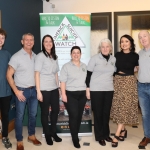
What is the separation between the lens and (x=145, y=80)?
266cm

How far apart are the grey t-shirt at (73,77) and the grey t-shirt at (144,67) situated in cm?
73

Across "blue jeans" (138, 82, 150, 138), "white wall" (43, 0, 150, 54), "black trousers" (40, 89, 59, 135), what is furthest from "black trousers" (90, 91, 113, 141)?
"white wall" (43, 0, 150, 54)

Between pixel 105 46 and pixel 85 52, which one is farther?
pixel 85 52

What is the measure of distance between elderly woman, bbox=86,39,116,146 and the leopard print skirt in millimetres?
86

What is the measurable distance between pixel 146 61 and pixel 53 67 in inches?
46.9

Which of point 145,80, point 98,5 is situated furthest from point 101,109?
point 98,5

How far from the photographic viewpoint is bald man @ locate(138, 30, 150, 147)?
8.65ft

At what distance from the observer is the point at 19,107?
2.68 m

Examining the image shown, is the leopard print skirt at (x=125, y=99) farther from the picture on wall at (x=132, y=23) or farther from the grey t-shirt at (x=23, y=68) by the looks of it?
the picture on wall at (x=132, y=23)

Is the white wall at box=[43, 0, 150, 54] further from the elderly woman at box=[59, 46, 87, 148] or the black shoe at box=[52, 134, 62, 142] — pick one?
the black shoe at box=[52, 134, 62, 142]

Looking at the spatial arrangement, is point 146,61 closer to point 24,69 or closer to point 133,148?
point 133,148

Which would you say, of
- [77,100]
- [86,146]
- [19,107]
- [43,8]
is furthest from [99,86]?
[43,8]

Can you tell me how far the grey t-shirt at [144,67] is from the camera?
2631 millimetres

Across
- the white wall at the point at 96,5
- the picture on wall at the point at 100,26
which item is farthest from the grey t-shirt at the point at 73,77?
the white wall at the point at 96,5
